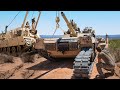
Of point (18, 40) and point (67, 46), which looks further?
point (18, 40)

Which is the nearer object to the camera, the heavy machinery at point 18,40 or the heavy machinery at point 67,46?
the heavy machinery at point 67,46

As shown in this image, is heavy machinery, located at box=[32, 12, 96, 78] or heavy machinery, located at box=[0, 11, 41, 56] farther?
heavy machinery, located at box=[0, 11, 41, 56]

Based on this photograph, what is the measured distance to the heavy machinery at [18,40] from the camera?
16797 mm

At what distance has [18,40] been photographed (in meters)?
16.8

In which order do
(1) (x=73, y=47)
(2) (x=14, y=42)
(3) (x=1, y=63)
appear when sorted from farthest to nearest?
(2) (x=14, y=42)
(3) (x=1, y=63)
(1) (x=73, y=47)

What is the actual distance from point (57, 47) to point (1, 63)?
4134 millimetres

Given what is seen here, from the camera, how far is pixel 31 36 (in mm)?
18281

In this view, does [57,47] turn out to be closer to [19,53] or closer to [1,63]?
[1,63]

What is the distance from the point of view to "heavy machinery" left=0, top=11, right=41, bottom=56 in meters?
16.8
